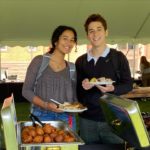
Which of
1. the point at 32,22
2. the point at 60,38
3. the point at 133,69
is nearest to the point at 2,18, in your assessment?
the point at 32,22

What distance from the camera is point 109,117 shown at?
1.31 metres

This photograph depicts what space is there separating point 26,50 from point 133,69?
2208mm

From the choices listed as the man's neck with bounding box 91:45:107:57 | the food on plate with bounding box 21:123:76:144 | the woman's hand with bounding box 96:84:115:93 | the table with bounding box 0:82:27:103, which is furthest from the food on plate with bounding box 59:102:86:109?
the table with bounding box 0:82:27:103

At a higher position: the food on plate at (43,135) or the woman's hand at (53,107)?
the woman's hand at (53,107)

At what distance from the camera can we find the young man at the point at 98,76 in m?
1.67

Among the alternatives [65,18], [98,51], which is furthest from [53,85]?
[65,18]

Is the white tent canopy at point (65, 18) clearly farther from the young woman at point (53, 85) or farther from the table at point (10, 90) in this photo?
the young woman at point (53, 85)

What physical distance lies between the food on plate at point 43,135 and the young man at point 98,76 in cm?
38

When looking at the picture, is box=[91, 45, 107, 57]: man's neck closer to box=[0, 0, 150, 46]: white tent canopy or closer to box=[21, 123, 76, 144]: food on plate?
box=[21, 123, 76, 144]: food on plate

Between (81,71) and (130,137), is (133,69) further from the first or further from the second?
(130,137)

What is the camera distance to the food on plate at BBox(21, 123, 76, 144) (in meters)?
1.18

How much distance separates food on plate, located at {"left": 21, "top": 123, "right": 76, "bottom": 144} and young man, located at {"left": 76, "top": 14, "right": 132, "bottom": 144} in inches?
14.8

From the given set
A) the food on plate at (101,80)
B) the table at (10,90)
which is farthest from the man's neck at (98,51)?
the table at (10,90)

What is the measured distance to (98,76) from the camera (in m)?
1.73
